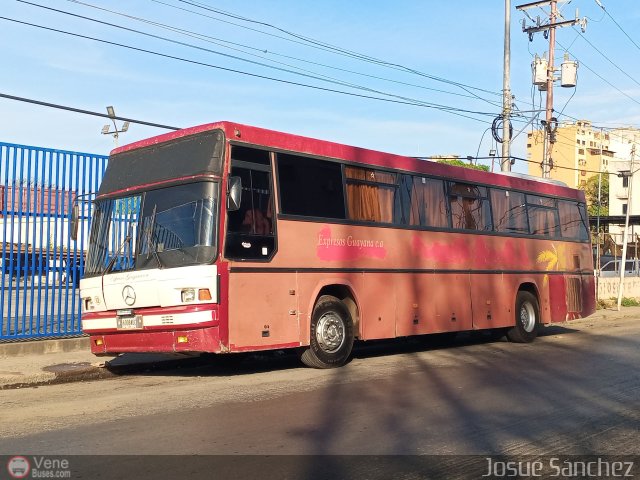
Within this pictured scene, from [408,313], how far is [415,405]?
4528mm

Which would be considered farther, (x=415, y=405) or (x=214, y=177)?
(x=214, y=177)

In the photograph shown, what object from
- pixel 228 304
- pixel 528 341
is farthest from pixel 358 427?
pixel 528 341

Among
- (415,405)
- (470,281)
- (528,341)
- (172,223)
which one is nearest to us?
(415,405)

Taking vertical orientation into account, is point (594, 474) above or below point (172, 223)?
below

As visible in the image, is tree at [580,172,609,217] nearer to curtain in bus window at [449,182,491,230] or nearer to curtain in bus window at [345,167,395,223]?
curtain in bus window at [449,182,491,230]

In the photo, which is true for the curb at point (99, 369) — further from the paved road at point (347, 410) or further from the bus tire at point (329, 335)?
the bus tire at point (329, 335)

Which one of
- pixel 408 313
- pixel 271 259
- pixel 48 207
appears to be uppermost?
pixel 48 207

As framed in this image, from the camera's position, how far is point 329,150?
11227 millimetres

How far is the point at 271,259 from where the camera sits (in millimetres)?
10016

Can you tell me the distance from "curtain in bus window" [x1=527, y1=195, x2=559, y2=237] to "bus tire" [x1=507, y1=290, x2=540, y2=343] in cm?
154

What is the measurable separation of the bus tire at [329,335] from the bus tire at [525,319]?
576cm

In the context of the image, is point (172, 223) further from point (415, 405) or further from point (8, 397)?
point (415, 405)

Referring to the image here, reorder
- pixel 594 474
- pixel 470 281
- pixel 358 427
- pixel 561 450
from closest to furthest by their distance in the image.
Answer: pixel 594 474
pixel 561 450
pixel 358 427
pixel 470 281

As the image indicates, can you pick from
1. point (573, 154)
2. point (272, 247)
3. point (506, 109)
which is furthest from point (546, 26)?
point (573, 154)
